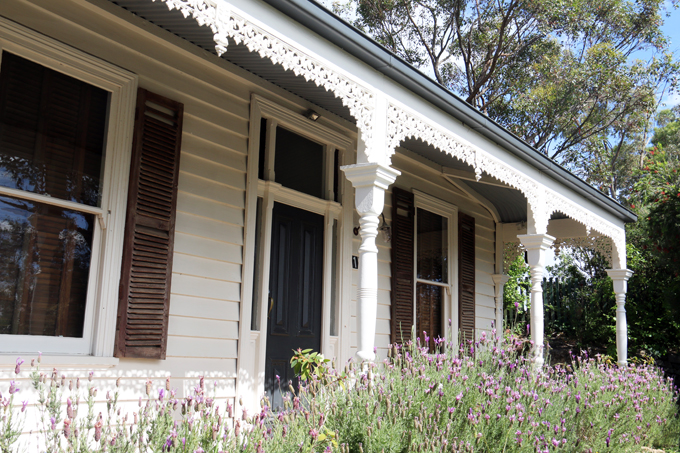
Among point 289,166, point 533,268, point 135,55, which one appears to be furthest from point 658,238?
point 135,55

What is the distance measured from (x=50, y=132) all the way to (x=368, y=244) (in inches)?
88.7

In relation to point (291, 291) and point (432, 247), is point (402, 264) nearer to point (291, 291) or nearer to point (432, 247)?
point (432, 247)

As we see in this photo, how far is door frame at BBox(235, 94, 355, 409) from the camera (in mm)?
5016

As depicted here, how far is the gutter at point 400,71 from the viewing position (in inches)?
150

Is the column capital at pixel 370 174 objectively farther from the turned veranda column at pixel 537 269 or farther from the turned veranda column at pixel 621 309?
the turned veranda column at pixel 621 309

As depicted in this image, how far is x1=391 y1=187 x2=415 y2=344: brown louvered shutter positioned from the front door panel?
4.15 ft

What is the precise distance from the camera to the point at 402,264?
275 inches

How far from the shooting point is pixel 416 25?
16.2 meters

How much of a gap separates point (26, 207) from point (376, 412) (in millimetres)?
2510

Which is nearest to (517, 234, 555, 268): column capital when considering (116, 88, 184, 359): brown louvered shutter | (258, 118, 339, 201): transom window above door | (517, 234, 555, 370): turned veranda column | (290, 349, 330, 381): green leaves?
(517, 234, 555, 370): turned veranda column

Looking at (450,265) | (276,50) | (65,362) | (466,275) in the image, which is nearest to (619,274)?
(466,275)

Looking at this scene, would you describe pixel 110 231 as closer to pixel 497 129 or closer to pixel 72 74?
pixel 72 74

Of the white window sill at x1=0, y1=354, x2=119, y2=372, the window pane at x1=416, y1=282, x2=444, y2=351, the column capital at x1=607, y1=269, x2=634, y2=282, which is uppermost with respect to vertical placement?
the column capital at x1=607, y1=269, x2=634, y2=282

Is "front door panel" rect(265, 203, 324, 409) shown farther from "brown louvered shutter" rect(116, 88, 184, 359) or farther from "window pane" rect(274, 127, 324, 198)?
"brown louvered shutter" rect(116, 88, 184, 359)
